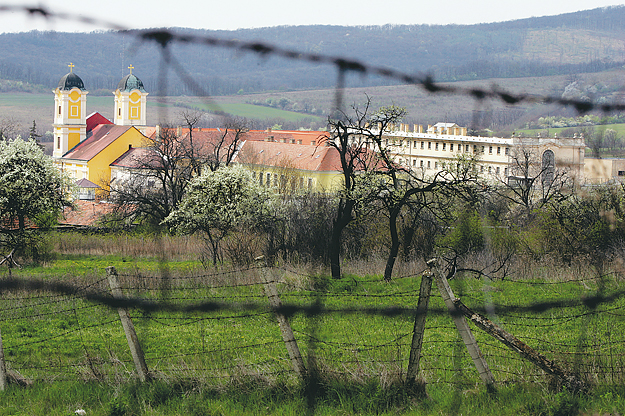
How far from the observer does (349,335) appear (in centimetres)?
883

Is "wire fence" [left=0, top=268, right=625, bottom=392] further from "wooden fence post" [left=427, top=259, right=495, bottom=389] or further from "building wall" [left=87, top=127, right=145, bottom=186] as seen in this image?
"building wall" [left=87, top=127, right=145, bottom=186]

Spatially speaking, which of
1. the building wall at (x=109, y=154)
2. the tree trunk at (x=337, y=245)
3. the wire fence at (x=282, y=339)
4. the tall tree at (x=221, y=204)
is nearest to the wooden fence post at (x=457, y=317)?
the wire fence at (x=282, y=339)

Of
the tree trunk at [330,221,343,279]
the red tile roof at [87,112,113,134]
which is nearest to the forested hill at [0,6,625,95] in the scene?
the tree trunk at [330,221,343,279]

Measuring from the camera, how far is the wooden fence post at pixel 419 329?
196 inches

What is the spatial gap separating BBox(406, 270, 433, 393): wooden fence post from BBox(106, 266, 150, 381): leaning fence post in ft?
7.51

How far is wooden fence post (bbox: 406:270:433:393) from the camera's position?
4967mm

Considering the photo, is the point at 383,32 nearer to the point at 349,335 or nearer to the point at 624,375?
the point at 349,335

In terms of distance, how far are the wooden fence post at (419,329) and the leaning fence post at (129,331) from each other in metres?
2.29

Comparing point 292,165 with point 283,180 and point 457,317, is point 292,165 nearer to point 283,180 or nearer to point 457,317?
point 283,180

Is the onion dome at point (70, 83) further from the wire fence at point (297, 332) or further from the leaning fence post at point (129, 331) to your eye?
the leaning fence post at point (129, 331)

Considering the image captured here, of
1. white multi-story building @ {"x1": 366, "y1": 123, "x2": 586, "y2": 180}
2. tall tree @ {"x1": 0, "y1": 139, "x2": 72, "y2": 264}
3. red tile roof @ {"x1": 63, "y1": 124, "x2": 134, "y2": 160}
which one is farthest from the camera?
red tile roof @ {"x1": 63, "y1": 124, "x2": 134, "y2": 160}

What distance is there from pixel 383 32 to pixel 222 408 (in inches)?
255

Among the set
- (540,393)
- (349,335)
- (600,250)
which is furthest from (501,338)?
(600,250)

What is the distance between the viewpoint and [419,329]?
5.09 m
